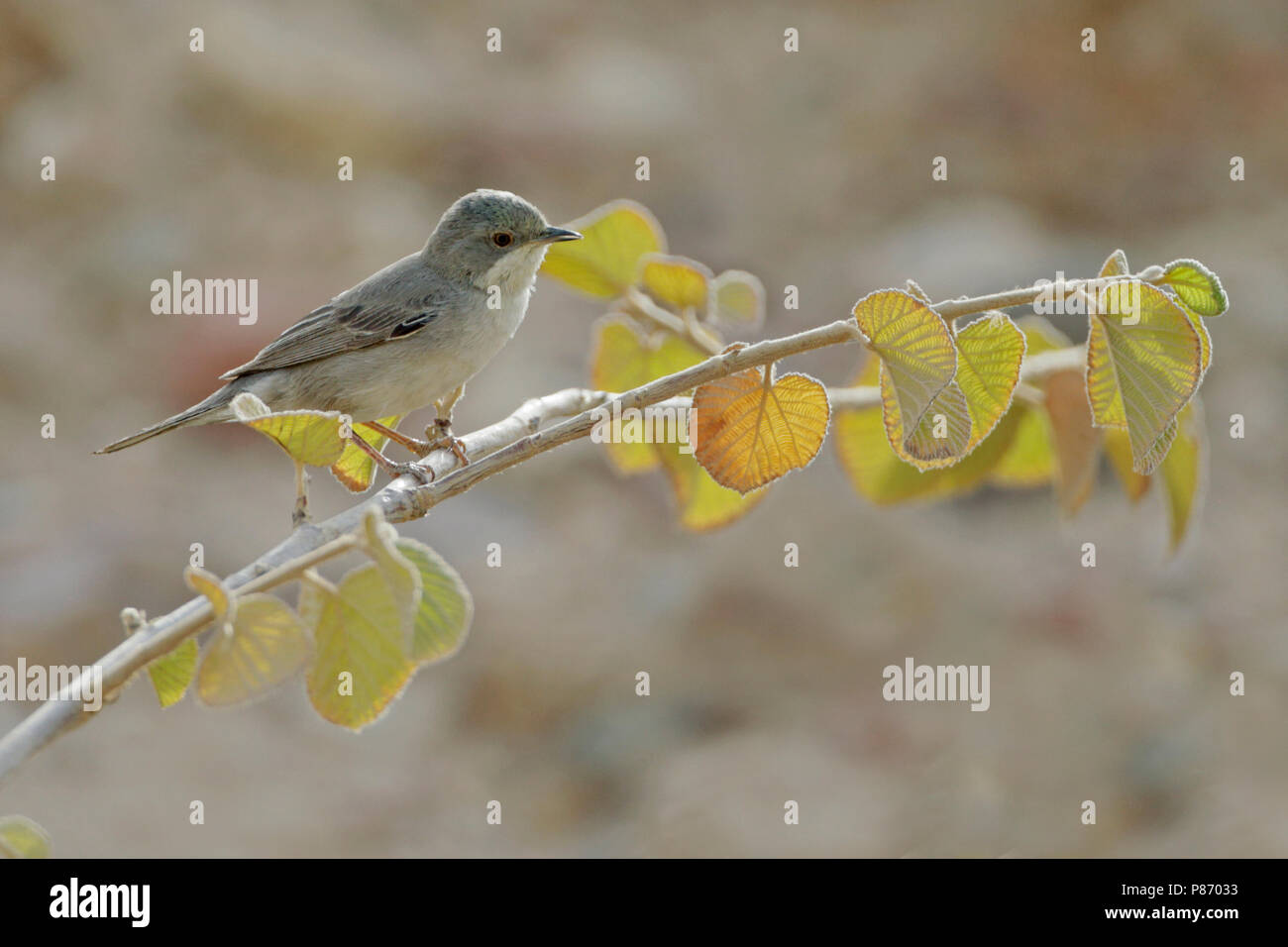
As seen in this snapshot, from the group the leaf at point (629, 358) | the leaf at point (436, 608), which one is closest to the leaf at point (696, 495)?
the leaf at point (629, 358)

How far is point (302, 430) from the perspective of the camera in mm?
1296

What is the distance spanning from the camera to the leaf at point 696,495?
2.23m

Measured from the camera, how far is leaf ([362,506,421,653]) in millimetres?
1090

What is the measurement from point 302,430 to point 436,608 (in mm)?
274

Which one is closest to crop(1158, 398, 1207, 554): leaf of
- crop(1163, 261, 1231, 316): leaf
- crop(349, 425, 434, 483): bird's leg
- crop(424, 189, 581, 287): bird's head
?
crop(1163, 261, 1231, 316): leaf

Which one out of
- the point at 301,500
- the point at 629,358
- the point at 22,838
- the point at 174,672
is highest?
the point at 629,358

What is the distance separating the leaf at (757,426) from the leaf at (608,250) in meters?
0.79

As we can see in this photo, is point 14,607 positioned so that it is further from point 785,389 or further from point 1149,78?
point 1149,78

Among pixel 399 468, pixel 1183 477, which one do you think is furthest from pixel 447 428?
pixel 1183 477

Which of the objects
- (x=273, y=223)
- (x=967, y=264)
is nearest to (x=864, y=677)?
(x=967, y=264)

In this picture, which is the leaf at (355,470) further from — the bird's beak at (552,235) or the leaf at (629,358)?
the bird's beak at (552,235)

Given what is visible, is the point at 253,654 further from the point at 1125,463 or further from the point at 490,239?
the point at 490,239

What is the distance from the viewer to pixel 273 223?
1118cm

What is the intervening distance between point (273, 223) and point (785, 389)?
1057cm
